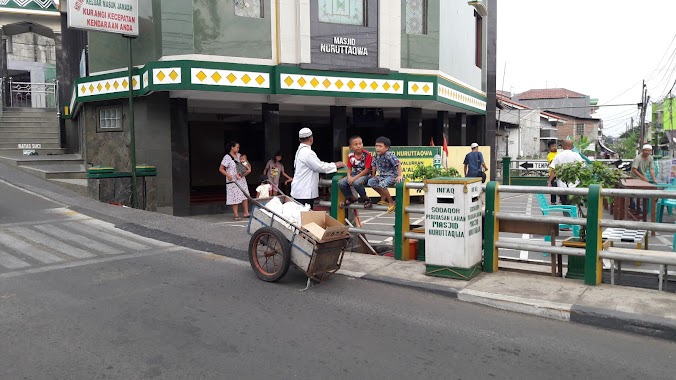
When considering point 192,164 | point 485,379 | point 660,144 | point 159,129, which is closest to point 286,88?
point 159,129

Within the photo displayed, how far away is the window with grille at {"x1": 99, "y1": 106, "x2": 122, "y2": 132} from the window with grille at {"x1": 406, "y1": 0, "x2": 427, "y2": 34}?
28.0 ft

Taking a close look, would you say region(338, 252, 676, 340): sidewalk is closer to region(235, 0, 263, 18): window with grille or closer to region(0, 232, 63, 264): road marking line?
region(0, 232, 63, 264): road marking line

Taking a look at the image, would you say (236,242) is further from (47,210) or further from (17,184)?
(17,184)

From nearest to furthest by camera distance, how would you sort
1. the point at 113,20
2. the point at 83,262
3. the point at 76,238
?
the point at 83,262
the point at 76,238
the point at 113,20

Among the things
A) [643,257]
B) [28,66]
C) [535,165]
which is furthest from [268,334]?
[28,66]

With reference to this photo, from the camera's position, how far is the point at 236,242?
28.1 ft

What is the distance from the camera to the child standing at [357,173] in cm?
763

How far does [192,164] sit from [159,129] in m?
8.55

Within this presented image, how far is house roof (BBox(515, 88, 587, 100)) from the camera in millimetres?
73562

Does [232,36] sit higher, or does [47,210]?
[232,36]

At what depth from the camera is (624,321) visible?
16.5ft

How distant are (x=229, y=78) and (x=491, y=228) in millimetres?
8596

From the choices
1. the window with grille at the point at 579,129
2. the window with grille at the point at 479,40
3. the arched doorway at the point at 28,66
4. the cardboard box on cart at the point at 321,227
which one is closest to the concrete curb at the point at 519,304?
the cardboard box on cart at the point at 321,227

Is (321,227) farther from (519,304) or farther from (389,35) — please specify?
(389,35)
